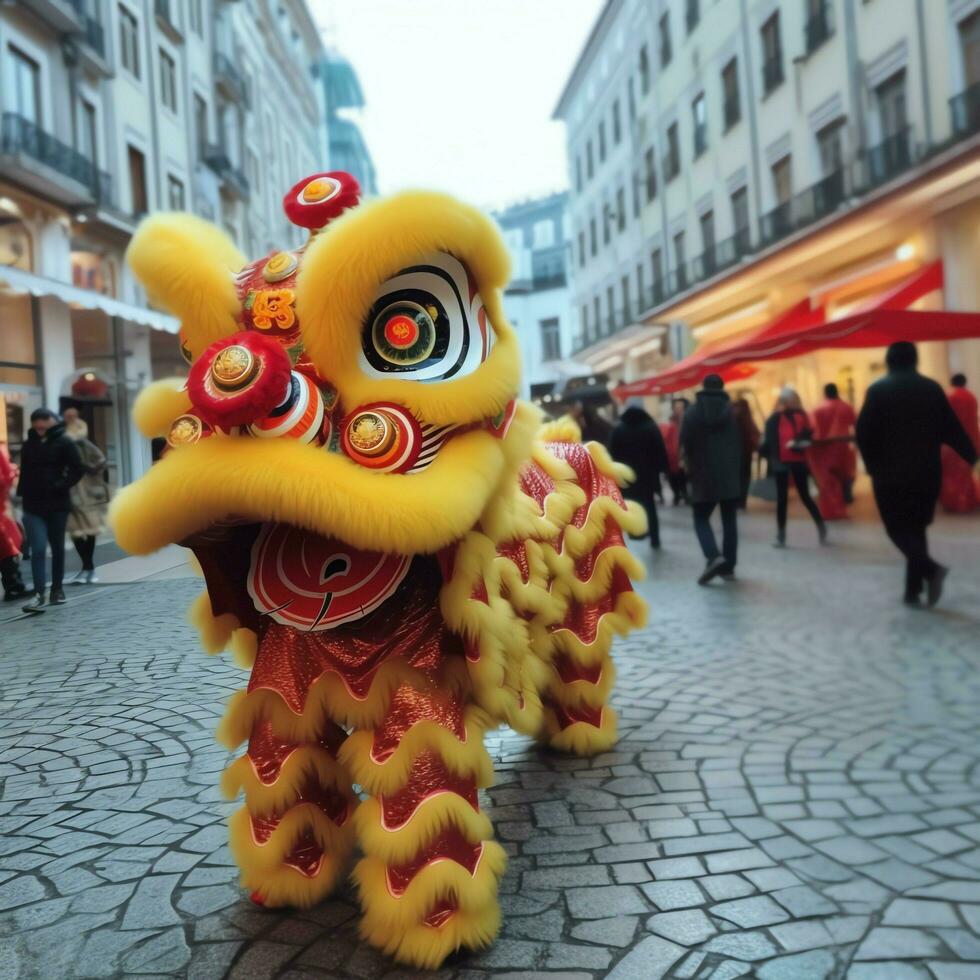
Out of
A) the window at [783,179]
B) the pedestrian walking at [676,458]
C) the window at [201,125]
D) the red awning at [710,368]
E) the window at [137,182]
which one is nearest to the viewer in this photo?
the red awning at [710,368]

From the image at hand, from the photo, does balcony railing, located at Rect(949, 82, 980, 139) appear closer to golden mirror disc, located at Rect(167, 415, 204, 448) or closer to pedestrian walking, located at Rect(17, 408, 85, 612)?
pedestrian walking, located at Rect(17, 408, 85, 612)

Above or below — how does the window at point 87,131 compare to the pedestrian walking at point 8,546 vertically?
above

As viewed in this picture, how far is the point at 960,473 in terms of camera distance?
9836mm

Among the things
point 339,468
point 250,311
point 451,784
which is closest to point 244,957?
point 451,784

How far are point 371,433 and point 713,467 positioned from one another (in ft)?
18.3

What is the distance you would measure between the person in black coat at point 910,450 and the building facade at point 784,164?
25.1 ft

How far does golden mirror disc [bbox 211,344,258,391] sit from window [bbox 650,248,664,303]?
24.6 m

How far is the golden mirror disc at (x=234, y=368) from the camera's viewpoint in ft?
5.58

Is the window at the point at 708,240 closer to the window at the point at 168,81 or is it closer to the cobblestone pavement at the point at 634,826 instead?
the window at the point at 168,81

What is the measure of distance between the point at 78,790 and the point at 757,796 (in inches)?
89.9

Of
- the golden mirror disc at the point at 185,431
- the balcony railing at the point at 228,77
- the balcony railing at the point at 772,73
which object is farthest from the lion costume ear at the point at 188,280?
the balcony railing at the point at 228,77

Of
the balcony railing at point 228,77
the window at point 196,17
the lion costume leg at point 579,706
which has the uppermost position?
the window at point 196,17

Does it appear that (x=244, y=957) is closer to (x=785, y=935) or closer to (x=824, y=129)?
(x=785, y=935)

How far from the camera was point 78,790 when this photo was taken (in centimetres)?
312
